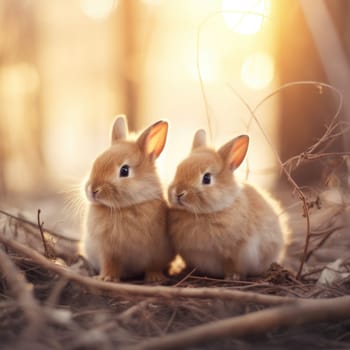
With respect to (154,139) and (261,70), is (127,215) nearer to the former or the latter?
(154,139)

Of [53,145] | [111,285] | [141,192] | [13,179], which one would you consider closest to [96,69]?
[53,145]

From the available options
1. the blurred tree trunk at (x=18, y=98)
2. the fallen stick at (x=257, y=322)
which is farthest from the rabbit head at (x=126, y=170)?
the blurred tree trunk at (x=18, y=98)

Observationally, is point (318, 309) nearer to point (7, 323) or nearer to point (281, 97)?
Answer: point (7, 323)

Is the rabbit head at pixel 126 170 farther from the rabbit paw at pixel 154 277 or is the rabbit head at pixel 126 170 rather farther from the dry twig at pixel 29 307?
the dry twig at pixel 29 307

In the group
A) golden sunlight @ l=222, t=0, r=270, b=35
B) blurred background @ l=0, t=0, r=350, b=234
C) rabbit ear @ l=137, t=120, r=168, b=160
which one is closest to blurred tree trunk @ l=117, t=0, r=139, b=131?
blurred background @ l=0, t=0, r=350, b=234

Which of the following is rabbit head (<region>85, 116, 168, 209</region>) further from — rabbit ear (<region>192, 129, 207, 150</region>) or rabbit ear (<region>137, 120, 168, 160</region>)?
rabbit ear (<region>192, 129, 207, 150</region>)

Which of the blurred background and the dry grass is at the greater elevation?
the blurred background

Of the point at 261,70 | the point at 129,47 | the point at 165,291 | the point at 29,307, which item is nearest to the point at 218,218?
the point at 165,291
